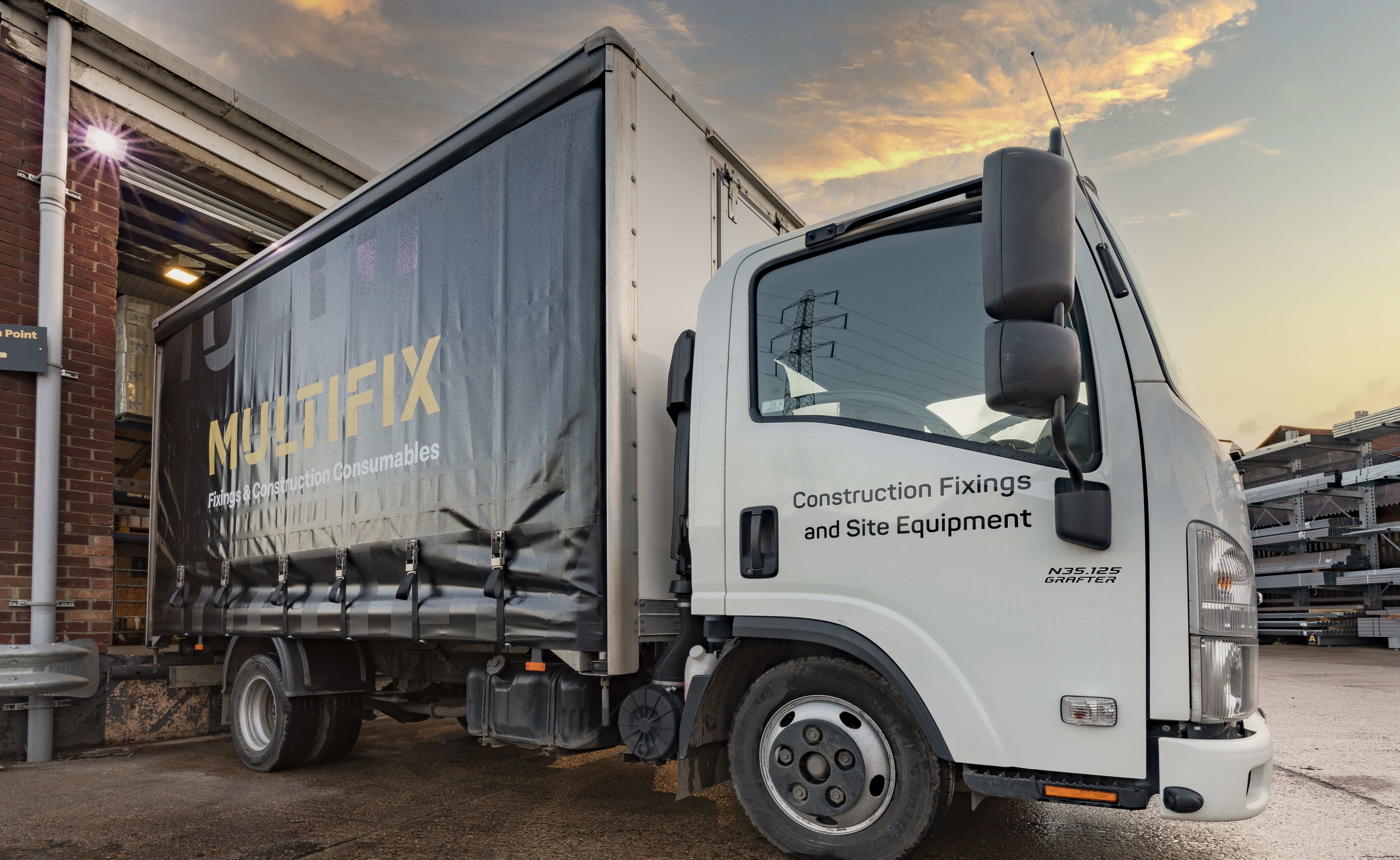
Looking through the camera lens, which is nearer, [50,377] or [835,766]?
[835,766]

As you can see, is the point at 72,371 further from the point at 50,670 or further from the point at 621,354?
the point at 621,354

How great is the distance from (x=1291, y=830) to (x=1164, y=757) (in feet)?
7.11

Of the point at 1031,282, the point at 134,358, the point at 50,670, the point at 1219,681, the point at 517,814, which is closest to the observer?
the point at 1031,282

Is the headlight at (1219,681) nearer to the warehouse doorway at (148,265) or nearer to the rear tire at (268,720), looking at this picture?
the rear tire at (268,720)

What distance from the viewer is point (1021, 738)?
2941 mm

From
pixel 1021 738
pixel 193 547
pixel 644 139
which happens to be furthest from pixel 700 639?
pixel 193 547

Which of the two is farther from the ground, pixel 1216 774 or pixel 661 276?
pixel 661 276

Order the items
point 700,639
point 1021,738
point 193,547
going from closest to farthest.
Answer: point 1021,738, point 700,639, point 193,547

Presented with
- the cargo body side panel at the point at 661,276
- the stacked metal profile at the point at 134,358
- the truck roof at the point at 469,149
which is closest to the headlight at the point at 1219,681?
the cargo body side panel at the point at 661,276

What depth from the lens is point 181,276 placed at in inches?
460

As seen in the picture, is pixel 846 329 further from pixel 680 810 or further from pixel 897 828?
pixel 680 810

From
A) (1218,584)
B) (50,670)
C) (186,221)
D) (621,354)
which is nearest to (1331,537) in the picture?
(1218,584)

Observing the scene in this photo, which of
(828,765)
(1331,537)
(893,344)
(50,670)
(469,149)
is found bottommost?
(50,670)

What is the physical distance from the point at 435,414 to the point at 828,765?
2.74 m
